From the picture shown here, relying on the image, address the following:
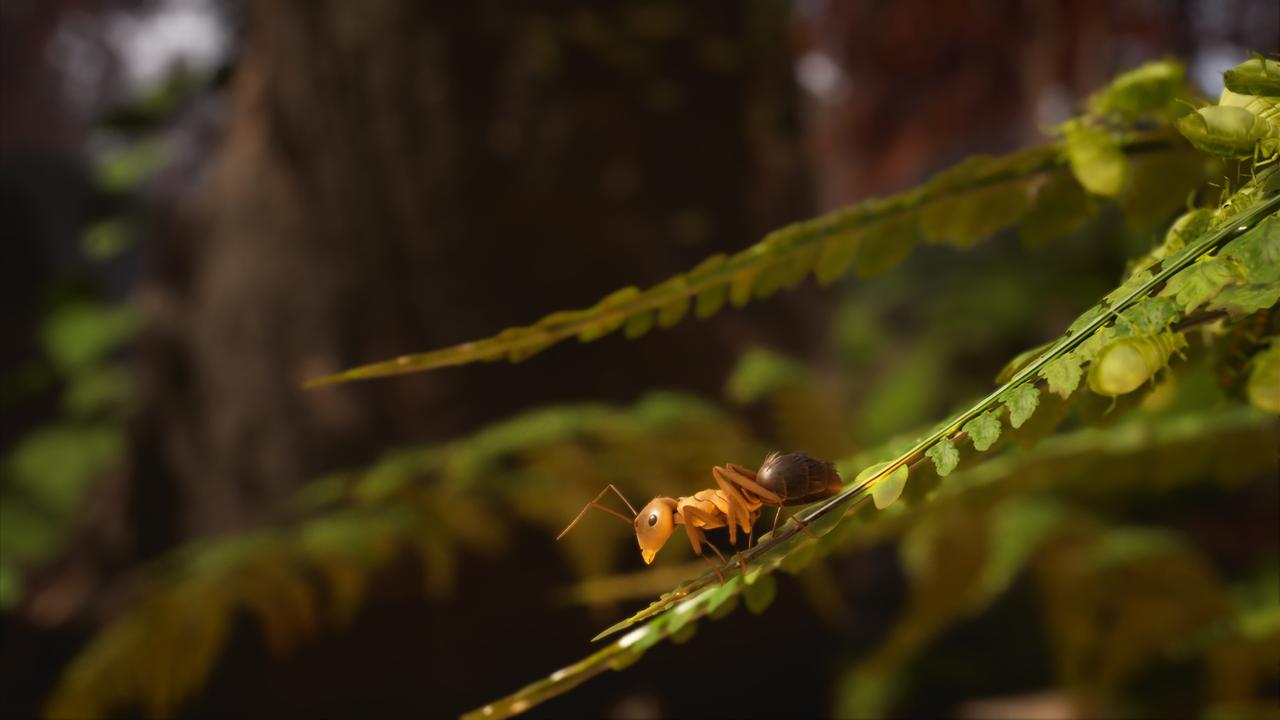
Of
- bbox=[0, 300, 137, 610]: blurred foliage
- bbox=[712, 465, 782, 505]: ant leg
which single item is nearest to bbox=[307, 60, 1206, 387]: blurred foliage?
bbox=[712, 465, 782, 505]: ant leg

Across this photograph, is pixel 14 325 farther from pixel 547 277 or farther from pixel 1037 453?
pixel 1037 453

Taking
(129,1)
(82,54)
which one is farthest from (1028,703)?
(82,54)

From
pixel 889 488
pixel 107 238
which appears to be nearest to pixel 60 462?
pixel 107 238

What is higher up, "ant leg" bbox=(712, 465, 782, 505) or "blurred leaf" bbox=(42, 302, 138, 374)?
"blurred leaf" bbox=(42, 302, 138, 374)

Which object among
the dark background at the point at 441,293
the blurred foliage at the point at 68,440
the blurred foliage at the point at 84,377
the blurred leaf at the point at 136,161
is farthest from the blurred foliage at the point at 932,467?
the blurred leaf at the point at 136,161

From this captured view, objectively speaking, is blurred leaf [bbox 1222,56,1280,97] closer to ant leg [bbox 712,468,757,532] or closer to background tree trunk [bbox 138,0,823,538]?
ant leg [bbox 712,468,757,532]

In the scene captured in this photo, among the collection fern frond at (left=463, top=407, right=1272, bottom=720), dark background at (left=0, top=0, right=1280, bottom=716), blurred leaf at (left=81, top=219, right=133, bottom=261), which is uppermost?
blurred leaf at (left=81, top=219, right=133, bottom=261)
